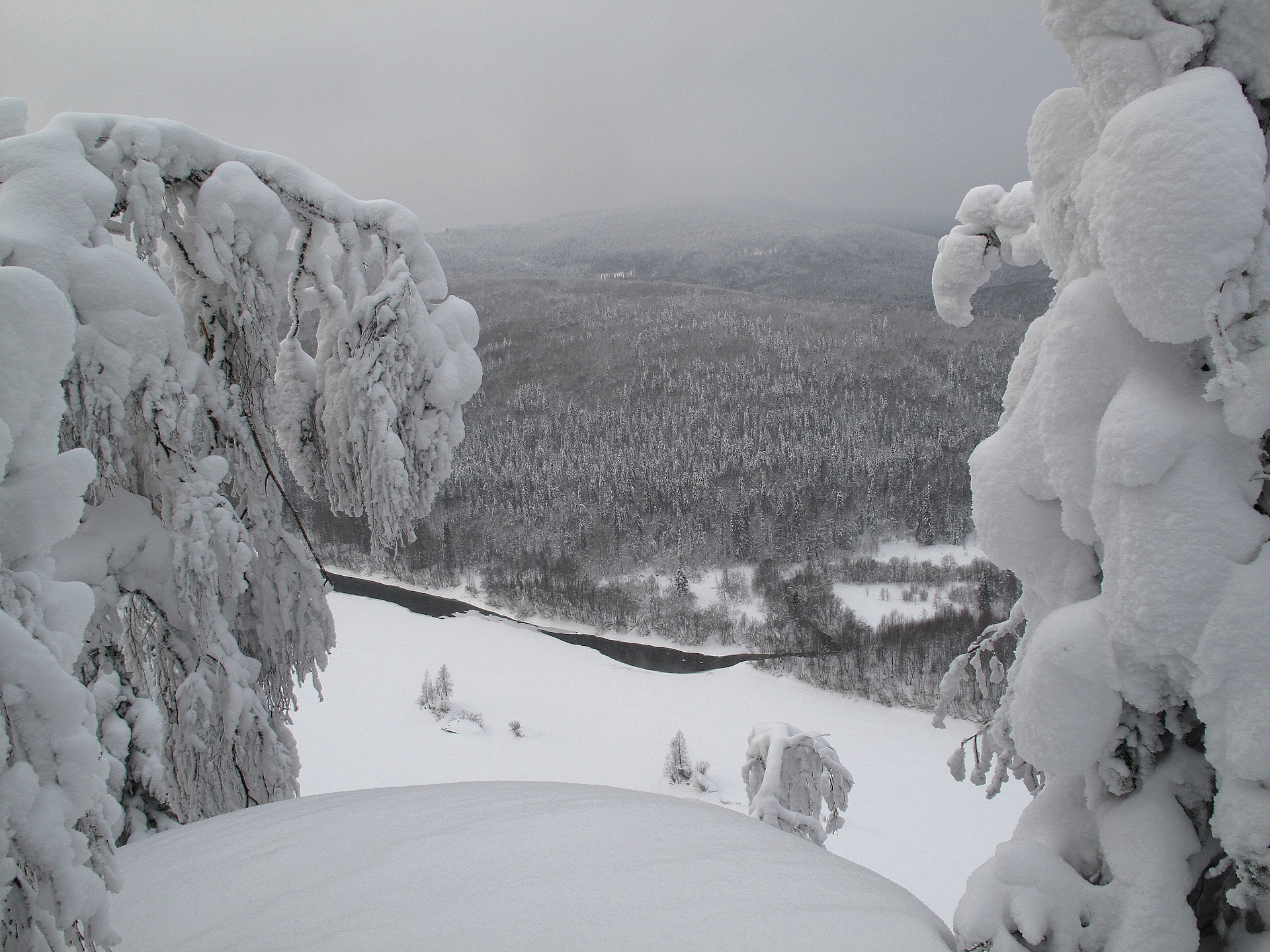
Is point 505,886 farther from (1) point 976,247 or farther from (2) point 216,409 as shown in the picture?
(1) point 976,247

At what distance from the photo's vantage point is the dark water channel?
34.6m

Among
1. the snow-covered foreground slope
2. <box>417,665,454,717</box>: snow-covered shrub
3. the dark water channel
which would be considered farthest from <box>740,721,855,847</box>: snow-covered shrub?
the dark water channel

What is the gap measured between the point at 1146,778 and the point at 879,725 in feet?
84.5

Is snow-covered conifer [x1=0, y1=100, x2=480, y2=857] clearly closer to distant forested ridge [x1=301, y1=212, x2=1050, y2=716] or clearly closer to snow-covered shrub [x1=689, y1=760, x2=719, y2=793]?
snow-covered shrub [x1=689, y1=760, x2=719, y2=793]

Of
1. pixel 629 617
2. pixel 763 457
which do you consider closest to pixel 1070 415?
pixel 629 617

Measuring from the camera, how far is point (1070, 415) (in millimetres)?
2479

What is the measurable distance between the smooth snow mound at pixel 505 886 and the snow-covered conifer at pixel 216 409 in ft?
2.60

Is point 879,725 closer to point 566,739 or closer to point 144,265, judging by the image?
point 566,739

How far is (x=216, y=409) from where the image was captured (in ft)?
12.1

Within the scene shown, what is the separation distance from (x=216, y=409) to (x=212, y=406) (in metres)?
0.02

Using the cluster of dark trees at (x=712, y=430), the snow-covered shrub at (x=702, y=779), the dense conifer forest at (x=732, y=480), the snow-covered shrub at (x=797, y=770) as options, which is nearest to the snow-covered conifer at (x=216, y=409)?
the snow-covered shrub at (x=797, y=770)

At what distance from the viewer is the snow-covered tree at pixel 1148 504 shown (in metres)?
2.08

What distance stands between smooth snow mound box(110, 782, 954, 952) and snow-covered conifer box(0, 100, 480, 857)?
0.79 metres

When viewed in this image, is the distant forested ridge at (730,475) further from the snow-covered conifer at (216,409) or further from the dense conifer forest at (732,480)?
the snow-covered conifer at (216,409)
